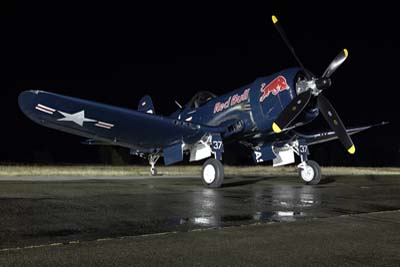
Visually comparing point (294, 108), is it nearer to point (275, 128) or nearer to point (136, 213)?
point (275, 128)

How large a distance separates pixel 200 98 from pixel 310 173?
4958 mm

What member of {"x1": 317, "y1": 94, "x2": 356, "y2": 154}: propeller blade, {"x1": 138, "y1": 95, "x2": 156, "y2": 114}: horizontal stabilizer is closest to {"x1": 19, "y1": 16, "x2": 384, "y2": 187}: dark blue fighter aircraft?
{"x1": 317, "y1": 94, "x2": 356, "y2": 154}: propeller blade

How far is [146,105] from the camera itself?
885 inches

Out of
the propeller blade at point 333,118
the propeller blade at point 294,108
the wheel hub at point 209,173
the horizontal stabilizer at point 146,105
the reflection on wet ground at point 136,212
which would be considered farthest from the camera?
the horizontal stabilizer at point 146,105

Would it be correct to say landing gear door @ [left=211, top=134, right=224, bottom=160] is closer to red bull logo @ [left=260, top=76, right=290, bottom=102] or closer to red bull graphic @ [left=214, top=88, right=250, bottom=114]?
red bull graphic @ [left=214, top=88, right=250, bottom=114]

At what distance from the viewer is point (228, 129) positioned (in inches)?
571

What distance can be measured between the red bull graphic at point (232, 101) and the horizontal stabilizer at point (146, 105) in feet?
24.0

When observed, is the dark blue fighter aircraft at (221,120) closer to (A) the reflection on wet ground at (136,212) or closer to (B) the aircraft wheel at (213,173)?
(B) the aircraft wheel at (213,173)

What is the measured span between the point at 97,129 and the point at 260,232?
948cm

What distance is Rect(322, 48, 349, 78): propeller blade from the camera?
13.4 metres

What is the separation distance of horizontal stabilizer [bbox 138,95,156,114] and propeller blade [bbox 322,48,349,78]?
1056 cm

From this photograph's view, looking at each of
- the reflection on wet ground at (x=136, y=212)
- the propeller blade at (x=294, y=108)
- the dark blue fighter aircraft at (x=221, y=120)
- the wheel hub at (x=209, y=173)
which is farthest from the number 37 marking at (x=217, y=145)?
the reflection on wet ground at (x=136, y=212)

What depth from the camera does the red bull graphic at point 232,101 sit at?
14.3 m

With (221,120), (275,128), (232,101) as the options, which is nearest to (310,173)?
(275,128)
